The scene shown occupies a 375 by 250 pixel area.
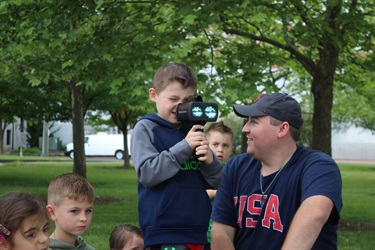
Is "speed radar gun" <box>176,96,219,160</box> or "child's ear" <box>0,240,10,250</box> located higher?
"speed radar gun" <box>176,96,219,160</box>

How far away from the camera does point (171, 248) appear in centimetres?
357

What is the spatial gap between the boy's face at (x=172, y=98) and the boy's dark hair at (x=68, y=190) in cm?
77

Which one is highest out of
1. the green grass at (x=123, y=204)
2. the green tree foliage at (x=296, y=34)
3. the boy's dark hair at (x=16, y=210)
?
the green tree foliage at (x=296, y=34)

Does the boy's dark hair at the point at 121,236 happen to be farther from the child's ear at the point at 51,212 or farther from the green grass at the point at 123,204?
the green grass at the point at 123,204

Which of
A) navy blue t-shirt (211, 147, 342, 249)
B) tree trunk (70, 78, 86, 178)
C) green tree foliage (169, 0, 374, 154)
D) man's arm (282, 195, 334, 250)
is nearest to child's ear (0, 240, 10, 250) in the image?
navy blue t-shirt (211, 147, 342, 249)

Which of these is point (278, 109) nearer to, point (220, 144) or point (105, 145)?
point (220, 144)

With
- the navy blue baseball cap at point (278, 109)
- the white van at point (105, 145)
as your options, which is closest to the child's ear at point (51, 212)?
the navy blue baseball cap at point (278, 109)

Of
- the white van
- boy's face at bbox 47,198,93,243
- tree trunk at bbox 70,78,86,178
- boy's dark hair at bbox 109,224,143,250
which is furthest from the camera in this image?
the white van

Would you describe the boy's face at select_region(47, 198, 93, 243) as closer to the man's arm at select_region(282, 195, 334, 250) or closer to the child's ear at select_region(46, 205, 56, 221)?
the child's ear at select_region(46, 205, 56, 221)

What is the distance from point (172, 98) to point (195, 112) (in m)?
0.20

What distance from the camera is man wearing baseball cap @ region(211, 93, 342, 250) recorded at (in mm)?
3334

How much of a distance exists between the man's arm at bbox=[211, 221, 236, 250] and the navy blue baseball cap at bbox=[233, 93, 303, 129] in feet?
2.14

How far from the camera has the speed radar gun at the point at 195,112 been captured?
11.6ft

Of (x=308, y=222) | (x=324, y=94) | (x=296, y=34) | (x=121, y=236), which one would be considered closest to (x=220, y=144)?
(x=121, y=236)
